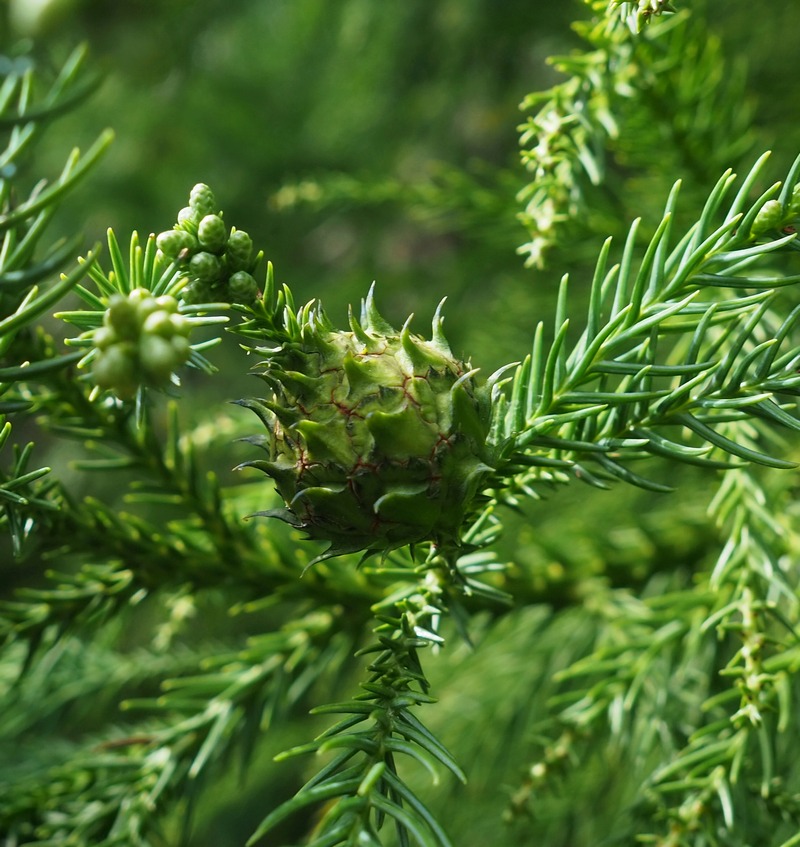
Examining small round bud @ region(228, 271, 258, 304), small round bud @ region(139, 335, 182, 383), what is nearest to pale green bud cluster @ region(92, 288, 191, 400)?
small round bud @ region(139, 335, 182, 383)

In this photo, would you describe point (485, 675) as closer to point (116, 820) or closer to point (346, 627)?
point (346, 627)

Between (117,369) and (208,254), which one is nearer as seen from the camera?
(117,369)

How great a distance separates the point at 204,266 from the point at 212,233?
0.08 feet

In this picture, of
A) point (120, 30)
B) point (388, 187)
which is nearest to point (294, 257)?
point (120, 30)

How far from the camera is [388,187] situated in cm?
136

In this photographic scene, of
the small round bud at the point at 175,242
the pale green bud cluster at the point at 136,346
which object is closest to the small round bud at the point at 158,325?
the pale green bud cluster at the point at 136,346

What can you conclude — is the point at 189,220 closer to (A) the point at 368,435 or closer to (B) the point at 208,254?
(B) the point at 208,254

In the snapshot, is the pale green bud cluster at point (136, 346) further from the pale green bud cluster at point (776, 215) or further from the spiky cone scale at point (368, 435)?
the pale green bud cluster at point (776, 215)

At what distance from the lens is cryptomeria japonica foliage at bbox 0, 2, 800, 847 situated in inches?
22.7

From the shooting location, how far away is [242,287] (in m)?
0.58

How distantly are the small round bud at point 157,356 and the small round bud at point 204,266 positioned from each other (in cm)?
11

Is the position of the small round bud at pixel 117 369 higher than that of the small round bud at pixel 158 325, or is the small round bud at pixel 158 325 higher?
the small round bud at pixel 158 325

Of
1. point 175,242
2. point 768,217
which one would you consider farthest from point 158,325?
point 768,217

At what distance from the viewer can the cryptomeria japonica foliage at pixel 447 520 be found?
1.89ft
